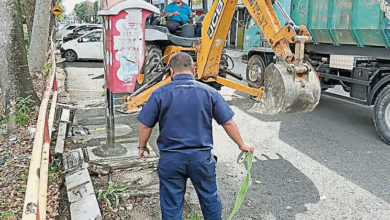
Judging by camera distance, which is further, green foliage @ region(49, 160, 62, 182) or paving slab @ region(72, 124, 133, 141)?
paving slab @ region(72, 124, 133, 141)

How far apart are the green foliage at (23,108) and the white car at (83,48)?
38.1 ft

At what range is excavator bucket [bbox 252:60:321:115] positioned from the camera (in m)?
4.83

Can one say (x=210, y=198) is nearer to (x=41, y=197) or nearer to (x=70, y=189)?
(x=41, y=197)

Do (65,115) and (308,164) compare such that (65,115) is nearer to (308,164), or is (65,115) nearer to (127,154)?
(127,154)

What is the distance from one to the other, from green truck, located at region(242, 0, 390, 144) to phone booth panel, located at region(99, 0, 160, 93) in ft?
13.7

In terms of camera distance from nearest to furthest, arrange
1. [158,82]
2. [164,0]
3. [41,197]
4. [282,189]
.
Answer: [41,197]
[282,189]
[158,82]
[164,0]

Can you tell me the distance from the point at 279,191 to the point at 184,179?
6.77 feet

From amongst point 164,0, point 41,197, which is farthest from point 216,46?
point 164,0

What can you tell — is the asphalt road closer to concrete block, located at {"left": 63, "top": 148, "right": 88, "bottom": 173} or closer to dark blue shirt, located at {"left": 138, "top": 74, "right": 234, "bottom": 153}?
dark blue shirt, located at {"left": 138, "top": 74, "right": 234, "bottom": 153}

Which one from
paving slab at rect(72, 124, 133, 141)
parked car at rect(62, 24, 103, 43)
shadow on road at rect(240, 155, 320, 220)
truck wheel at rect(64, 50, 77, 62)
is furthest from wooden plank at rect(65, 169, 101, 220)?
parked car at rect(62, 24, 103, 43)

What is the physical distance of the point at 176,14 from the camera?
28.9 ft

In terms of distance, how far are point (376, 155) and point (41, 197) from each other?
559 centimetres

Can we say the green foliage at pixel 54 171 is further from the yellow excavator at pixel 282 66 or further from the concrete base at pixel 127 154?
the yellow excavator at pixel 282 66

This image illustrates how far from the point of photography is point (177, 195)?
141 inches
